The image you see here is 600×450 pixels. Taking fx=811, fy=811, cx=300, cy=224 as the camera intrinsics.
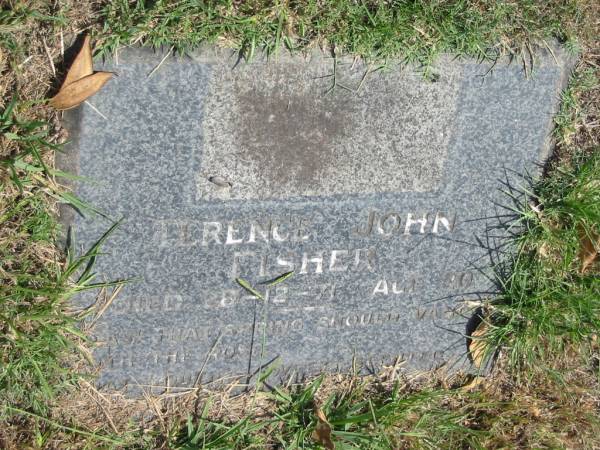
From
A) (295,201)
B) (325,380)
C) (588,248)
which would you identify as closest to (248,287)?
Result: (295,201)

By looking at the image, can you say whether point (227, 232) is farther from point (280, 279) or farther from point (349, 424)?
point (349, 424)

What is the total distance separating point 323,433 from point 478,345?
27.0 inches

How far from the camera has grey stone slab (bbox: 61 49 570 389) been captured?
250cm

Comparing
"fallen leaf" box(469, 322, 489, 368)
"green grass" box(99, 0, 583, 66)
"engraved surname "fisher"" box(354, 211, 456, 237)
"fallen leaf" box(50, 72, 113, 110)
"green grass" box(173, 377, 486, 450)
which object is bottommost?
"green grass" box(173, 377, 486, 450)

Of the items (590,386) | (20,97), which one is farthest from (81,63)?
(590,386)

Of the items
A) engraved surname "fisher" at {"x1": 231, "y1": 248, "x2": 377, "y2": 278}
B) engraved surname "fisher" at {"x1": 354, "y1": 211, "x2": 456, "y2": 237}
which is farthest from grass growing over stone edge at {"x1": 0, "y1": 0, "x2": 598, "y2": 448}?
engraved surname "fisher" at {"x1": 231, "y1": 248, "x2": 377, "y2": 278}

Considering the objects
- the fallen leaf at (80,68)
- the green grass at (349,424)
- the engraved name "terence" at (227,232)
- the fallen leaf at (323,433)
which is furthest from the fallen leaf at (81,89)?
the fallen leaf at (323,433)

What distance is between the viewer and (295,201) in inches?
106

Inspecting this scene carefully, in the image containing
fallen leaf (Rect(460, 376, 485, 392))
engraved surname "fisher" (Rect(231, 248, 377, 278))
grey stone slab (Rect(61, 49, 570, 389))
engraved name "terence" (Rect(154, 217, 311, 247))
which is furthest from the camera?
fallen leaf (Rect(460, 376, 485, 392))

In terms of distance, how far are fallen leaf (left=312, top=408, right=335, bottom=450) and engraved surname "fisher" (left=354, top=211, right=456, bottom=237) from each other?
658 mm

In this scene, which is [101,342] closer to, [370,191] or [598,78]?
[370,191]

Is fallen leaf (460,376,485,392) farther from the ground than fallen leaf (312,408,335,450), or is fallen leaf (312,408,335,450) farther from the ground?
fallen leaf (460,376,485,392)

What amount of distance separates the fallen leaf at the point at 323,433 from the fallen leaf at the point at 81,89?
4.38 feet

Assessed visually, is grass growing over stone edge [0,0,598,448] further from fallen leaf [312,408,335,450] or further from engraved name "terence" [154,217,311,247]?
engraved name "terence" [154,217,311,247]
